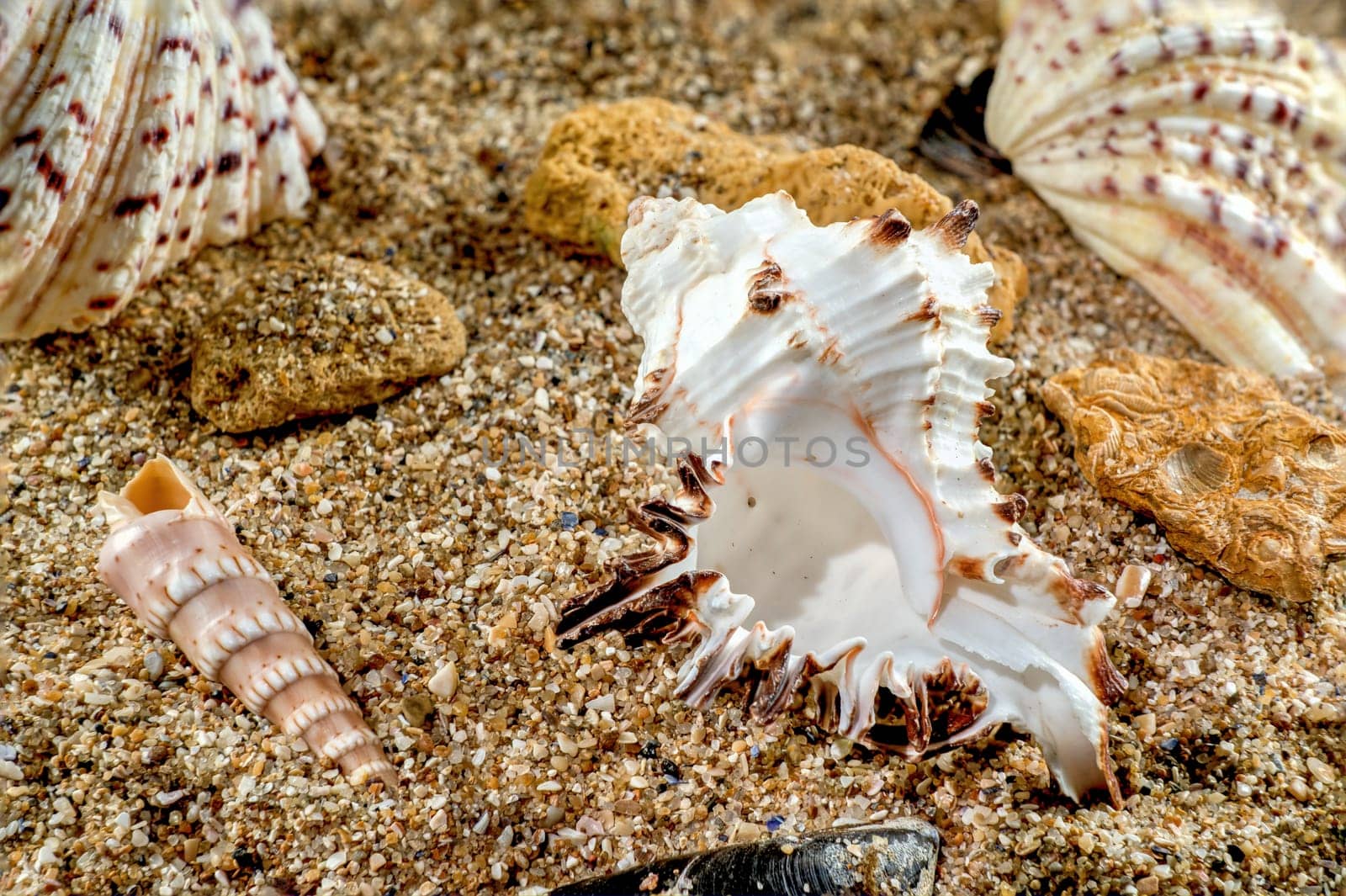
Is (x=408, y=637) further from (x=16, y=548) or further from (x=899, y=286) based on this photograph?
(x=899, y=286)

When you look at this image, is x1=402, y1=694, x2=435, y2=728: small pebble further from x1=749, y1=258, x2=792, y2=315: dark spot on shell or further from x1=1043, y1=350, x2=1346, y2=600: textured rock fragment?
x1=1043, y1=350, x2=1346, y2=600: textured rock fragment

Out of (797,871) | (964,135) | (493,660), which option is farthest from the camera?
(964,135)

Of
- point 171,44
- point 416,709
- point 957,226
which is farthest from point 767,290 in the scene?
point 171,44

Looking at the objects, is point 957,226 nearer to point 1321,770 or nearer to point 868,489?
point 868,489

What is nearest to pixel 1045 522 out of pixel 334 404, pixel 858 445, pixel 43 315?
pixel 858 445

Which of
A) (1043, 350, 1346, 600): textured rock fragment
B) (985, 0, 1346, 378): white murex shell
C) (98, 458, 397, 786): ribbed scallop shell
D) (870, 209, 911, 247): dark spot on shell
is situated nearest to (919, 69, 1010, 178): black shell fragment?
(985, 0, 1346, 378): white murex shell
